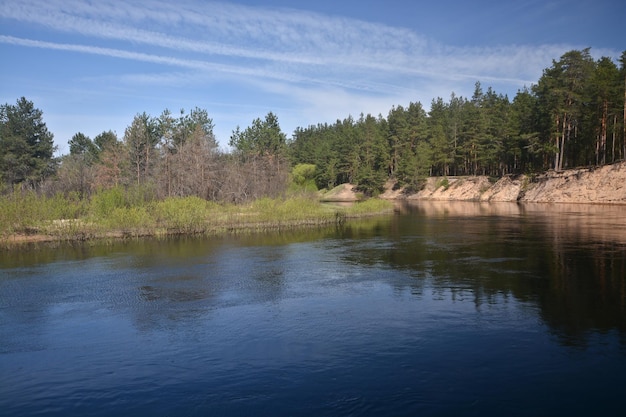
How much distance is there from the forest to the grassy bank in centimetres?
327

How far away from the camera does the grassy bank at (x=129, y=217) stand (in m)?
33.8

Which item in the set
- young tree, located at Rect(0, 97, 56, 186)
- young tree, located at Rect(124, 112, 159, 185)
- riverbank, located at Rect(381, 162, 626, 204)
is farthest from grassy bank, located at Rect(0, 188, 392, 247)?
riverbank, located at Rect(381, 162, 626, 204)

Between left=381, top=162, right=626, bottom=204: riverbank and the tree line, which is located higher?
the tree line

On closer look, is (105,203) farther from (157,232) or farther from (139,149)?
(139,149)

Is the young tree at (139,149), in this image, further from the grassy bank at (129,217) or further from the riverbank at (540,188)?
the riverbank at (540,188)

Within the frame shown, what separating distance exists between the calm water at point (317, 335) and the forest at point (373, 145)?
25714 millimetres

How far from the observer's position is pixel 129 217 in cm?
3628

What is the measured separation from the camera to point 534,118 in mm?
76875

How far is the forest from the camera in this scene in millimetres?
58469

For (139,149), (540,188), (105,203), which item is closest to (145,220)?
(105,203)

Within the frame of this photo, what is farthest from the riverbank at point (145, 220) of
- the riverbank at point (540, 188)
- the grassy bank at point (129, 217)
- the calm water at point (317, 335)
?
the riverbank at point (540, 188)

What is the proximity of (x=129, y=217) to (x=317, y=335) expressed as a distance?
27089mm

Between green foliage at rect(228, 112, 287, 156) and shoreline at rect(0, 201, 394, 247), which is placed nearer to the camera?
shoreline at rect(0, 201, 394, 247)

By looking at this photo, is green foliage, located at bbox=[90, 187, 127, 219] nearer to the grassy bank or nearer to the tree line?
the grassy bank
